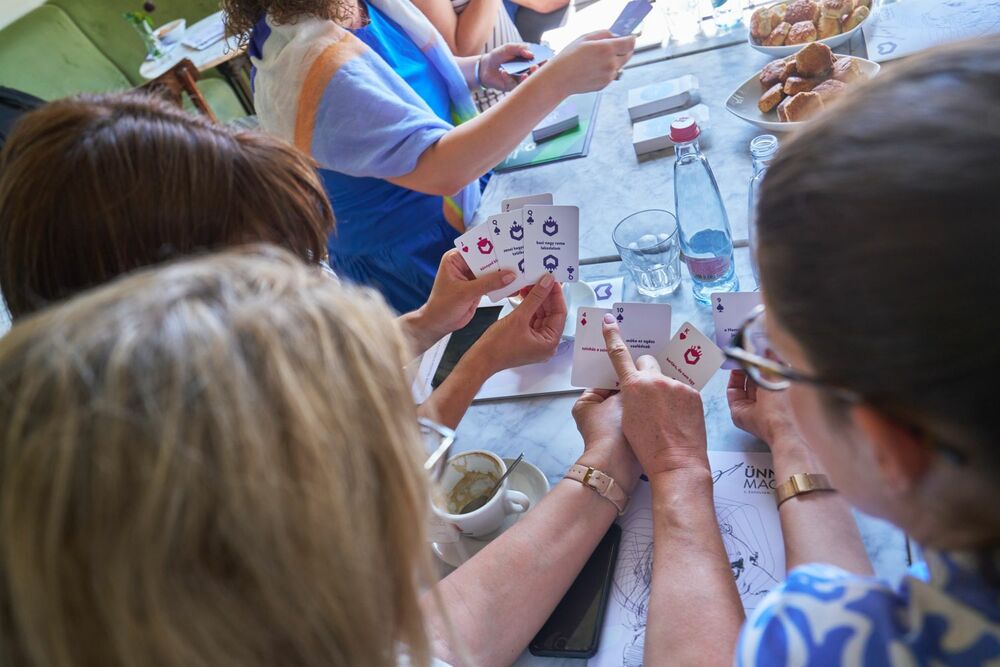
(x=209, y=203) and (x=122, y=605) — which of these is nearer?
(x=122, y=605)

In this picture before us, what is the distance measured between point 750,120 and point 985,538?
1.17 meters

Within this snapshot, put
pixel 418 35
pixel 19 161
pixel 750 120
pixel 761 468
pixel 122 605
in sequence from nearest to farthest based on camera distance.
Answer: pixel 122 605
pixel 19 161
pixel 761 468
pixel 750 120
pixel 418 35

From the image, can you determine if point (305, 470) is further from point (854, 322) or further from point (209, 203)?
point (209, 203)

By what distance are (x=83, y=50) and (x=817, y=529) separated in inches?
213

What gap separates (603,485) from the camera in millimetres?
949

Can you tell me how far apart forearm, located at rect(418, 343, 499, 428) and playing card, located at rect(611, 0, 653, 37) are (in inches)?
35.7

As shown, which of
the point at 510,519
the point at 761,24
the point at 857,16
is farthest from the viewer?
the point at 761,24

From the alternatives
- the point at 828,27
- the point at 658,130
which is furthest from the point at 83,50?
the point at 828,27

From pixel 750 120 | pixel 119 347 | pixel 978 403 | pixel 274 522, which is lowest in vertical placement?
pixel 750 120

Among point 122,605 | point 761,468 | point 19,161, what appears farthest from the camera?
point 761,468

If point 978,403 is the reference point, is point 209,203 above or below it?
above

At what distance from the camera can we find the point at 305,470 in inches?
17.1

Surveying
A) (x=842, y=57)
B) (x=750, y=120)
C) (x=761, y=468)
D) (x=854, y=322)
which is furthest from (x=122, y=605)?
(x=842, y=57)

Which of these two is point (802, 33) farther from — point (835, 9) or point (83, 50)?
point (83, 50)
